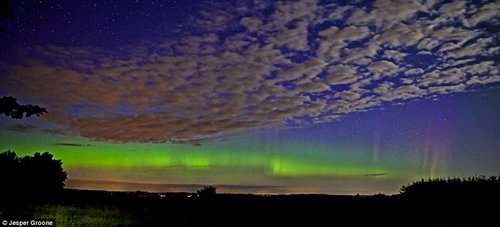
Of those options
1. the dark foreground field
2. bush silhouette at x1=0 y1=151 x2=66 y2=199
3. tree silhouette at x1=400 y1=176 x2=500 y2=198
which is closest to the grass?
the dark foreground field

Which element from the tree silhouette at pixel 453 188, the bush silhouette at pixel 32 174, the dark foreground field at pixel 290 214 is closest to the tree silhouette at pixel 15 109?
the dark foreground field at pixel 290 214

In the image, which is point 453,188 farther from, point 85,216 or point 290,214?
point 85,216

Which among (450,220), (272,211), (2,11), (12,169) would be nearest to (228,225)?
(272,211)

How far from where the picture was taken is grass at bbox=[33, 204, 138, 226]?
62.1 ft

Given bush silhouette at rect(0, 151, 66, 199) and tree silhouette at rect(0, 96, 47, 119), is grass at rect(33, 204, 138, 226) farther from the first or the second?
bush silhouette at rect(0, 151, 66, 199)

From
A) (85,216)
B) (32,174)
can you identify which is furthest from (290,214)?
(32,174)

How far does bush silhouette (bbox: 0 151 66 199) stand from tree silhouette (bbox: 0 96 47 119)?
12.3m

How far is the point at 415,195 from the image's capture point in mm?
28422

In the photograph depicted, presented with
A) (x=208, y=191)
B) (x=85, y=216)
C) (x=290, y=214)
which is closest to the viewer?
(x=85, y=216)

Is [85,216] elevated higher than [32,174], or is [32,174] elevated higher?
[32,174]

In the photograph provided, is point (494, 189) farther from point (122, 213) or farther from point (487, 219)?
point (122, 213)

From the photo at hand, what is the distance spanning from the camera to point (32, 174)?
1636 inches

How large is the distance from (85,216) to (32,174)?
24.4m

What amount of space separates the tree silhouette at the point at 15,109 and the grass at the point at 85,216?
493 centimetres
